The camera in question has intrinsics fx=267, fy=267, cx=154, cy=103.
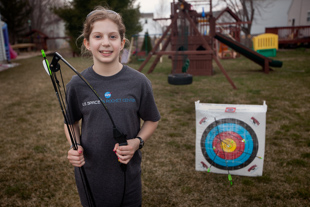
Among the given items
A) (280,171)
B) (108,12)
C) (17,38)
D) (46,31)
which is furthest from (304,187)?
(46,31)

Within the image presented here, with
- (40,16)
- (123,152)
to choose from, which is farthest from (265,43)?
(40,16)

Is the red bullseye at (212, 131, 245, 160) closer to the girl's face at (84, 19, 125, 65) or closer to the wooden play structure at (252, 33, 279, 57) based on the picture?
the girl's face at (84, 19, 125, 65)

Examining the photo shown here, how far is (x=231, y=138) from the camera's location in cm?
299

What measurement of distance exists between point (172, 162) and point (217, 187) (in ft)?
2.46

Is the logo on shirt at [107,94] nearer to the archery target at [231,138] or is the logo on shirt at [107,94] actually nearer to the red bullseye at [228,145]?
the archery target at [231,138]

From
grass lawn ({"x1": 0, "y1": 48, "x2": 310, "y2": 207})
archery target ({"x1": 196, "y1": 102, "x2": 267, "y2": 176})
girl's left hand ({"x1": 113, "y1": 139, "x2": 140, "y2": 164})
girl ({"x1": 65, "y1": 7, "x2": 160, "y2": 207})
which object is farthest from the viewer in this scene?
archery target ({"x1": 196, "y1": 102, "x2": 267, "y2": 176})

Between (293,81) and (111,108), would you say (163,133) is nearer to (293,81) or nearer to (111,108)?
(111,108)

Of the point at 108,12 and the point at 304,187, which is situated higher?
the point at 108,12

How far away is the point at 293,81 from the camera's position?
328 inches

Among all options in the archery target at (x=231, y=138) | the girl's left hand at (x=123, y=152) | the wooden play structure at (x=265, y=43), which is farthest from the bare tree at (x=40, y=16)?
the girl's left hand at (x=123, y=152)

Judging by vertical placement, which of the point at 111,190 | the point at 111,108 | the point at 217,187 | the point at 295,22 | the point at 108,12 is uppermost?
the point at 295,22

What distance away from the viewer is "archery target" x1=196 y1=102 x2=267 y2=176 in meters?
2.91

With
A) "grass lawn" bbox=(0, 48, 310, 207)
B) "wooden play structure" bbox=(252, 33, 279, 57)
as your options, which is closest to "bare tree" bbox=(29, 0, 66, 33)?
"wooden play structure" bbox=(252, 33, 279, 57)

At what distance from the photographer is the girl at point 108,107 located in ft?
4.73
